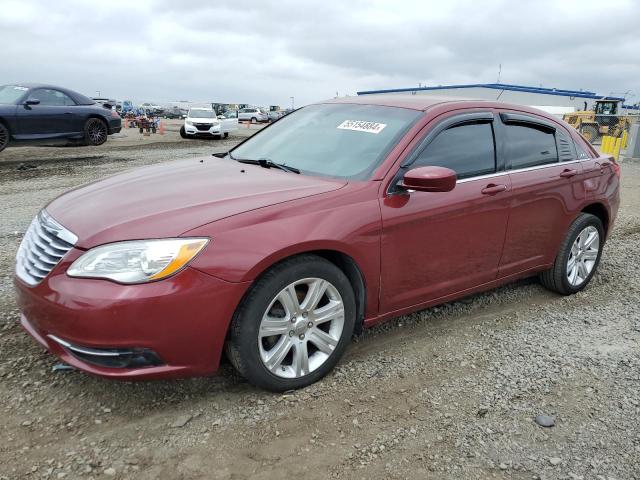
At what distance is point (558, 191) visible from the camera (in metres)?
4.06

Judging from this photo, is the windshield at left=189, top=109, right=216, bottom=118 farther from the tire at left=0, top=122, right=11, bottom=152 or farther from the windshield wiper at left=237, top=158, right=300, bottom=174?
the windshield wiper at left=237, top=158, right=300, bottom=174

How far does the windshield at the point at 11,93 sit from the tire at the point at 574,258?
461 inches

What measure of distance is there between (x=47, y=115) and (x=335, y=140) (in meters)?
11.0

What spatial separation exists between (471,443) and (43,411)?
2100mm

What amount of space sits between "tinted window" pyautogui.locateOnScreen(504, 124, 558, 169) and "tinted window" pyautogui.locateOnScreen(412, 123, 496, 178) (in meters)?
0.20

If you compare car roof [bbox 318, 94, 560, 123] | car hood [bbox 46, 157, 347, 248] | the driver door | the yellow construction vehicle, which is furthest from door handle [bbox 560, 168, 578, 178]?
the yellow construction vehicle

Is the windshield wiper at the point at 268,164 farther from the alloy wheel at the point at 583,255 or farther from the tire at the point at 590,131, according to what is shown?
the tire at the point at 590,131

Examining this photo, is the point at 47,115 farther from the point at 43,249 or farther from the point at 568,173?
the point at 568,173

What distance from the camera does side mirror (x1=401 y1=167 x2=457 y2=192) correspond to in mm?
2943

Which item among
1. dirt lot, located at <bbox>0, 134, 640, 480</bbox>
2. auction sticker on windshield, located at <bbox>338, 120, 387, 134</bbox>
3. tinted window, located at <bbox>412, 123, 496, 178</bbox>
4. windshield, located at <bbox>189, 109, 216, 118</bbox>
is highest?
auction sticker on windshield, located at <bbox>338, 120, 387, 134</bbox>

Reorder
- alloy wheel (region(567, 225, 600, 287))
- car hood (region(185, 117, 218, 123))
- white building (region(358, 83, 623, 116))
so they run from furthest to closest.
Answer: white building (region(358, 83, 623, 116))
car hood (region(185, 117, 218, 123))
alloy wheel (region(567, 225, 600, 287))

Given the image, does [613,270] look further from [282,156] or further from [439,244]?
[282,156]

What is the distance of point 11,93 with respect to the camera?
39.1ft

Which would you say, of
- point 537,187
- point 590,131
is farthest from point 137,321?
point 590,131
